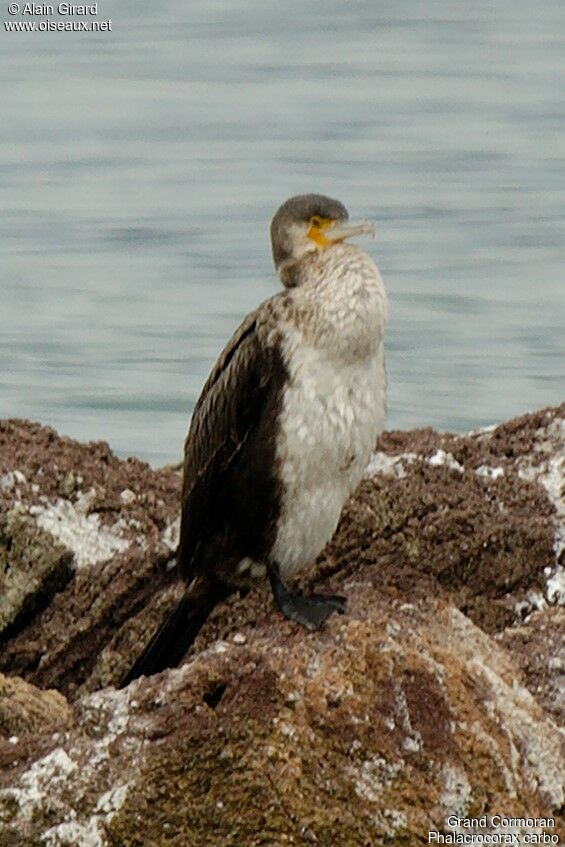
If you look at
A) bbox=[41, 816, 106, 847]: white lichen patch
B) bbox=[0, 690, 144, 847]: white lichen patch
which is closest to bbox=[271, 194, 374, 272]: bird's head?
bbox=[0, 690, 144, 847]: white lichen patch

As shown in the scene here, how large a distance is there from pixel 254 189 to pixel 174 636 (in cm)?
1164

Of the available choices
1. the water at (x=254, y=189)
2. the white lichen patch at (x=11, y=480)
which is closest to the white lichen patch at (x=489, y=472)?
the white lichen patch at (x=11, y=480)

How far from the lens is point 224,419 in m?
5.65

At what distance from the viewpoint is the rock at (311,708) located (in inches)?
167

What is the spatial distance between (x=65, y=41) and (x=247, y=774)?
1824 cm

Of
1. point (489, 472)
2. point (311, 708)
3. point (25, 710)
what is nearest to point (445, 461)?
point (489, 472)

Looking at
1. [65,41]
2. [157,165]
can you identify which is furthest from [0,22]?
[157,165]

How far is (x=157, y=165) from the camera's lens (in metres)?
17.9

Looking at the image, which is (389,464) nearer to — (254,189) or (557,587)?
(557,587)

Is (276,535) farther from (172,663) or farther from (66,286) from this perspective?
(66,286)

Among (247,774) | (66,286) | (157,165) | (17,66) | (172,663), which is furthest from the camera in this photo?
(17,66)

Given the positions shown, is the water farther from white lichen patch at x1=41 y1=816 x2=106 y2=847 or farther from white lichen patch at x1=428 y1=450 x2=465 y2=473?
white lichen patch at x1=41 y1=816 x2=106 y2=847

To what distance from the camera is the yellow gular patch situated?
5805mm

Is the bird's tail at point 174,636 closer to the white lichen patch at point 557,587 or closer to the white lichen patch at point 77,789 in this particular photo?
the white lichen patch at point 557,587
